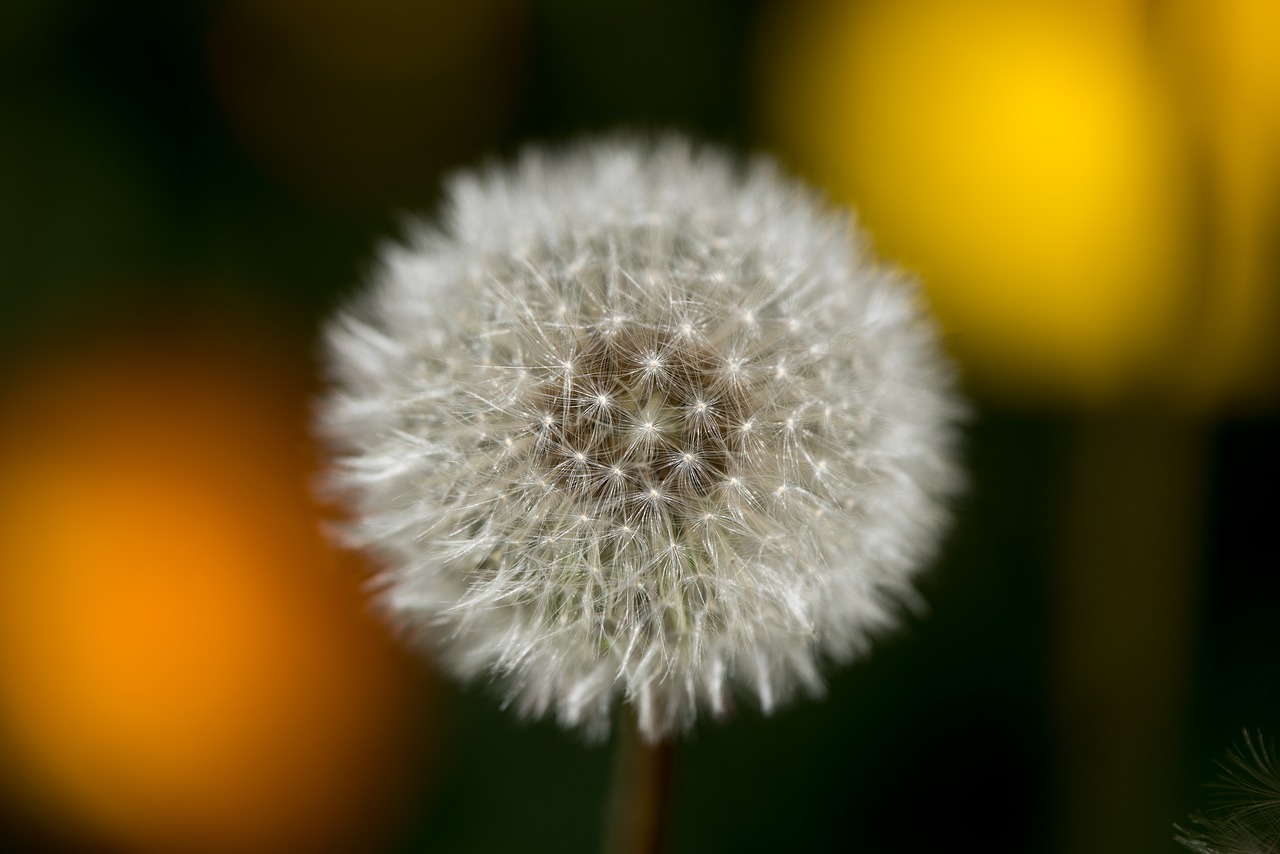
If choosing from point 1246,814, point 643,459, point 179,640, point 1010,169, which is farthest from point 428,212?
point 1246,814

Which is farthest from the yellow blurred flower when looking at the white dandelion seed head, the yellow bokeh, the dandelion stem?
the dandelion stem

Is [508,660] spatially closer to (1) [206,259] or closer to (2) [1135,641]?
(2) [1135,641]

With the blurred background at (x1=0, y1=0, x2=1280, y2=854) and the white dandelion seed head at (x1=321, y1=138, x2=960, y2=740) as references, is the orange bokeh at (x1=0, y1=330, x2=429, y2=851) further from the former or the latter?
the white dandelion seed head at (x1=321, y1=138, x2=960, y2=740)

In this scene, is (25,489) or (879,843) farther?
(25,489)

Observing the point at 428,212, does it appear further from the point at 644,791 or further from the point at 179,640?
the point at 644,791

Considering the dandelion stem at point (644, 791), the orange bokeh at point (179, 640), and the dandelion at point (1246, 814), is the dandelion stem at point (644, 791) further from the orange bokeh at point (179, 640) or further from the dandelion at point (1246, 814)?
the orange bokeh at point (179, 640)

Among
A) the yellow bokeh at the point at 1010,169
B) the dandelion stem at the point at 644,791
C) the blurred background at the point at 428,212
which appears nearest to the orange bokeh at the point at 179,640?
the blurred background at the point at 428,212

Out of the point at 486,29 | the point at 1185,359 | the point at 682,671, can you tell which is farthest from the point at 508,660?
the point at 486,29
